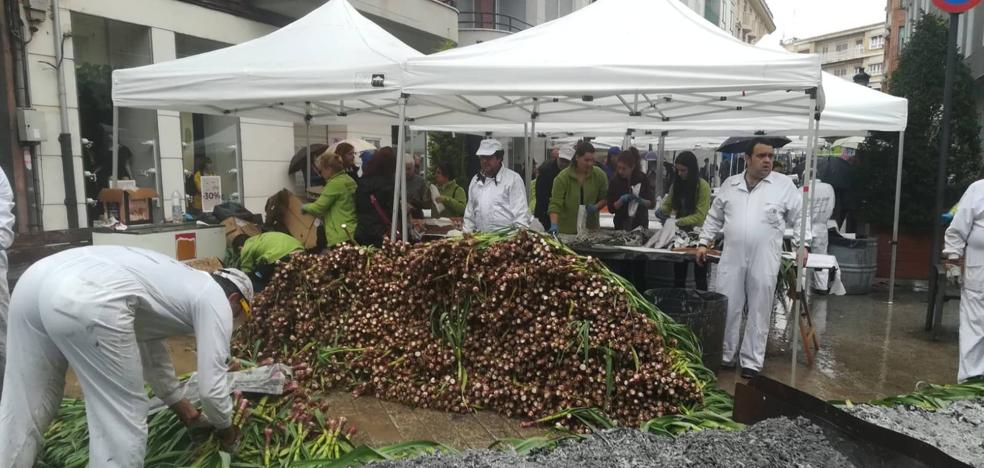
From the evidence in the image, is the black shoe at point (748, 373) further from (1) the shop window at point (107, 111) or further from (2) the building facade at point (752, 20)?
(2) the building facade at point (752, 20)

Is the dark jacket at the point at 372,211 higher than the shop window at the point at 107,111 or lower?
lower

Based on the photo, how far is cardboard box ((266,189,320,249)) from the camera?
23.9ft

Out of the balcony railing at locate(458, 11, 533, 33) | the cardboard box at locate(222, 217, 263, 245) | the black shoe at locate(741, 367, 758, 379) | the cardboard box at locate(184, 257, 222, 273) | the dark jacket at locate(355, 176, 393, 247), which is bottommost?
the black shoe at locate(741, 367, 758, 379)

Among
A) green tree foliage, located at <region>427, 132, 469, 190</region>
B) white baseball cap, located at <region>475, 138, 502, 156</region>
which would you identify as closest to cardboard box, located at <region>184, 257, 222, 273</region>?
white baseball cap, located at <region>475, 138, 502, 156</region>

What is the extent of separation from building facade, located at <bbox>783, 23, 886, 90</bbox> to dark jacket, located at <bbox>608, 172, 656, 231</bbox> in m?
100

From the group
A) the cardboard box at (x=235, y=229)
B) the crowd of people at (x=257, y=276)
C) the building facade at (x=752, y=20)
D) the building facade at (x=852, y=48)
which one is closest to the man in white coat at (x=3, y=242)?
the crowd of people at (x=257, y=276)

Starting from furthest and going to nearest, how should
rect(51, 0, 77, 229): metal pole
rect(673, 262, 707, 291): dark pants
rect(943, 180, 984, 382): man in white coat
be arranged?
rect(51, 0, 77, 229): metal pole
rect(673, 262, 707, 291): dark pants
rect(943, 180, 984, 382): man in white coat

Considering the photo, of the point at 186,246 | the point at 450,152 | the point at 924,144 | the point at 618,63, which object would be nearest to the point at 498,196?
the point at 618,63

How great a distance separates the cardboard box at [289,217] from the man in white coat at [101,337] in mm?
4455

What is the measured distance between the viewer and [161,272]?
9.06 ft

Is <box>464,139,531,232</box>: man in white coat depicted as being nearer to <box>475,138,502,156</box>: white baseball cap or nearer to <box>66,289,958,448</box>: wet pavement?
<box>475,138,502,156</box>: white baseball cap

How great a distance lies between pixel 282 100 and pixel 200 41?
714cm

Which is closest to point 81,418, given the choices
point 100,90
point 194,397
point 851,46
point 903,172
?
point 194,397

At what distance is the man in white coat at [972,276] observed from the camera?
4660mm
